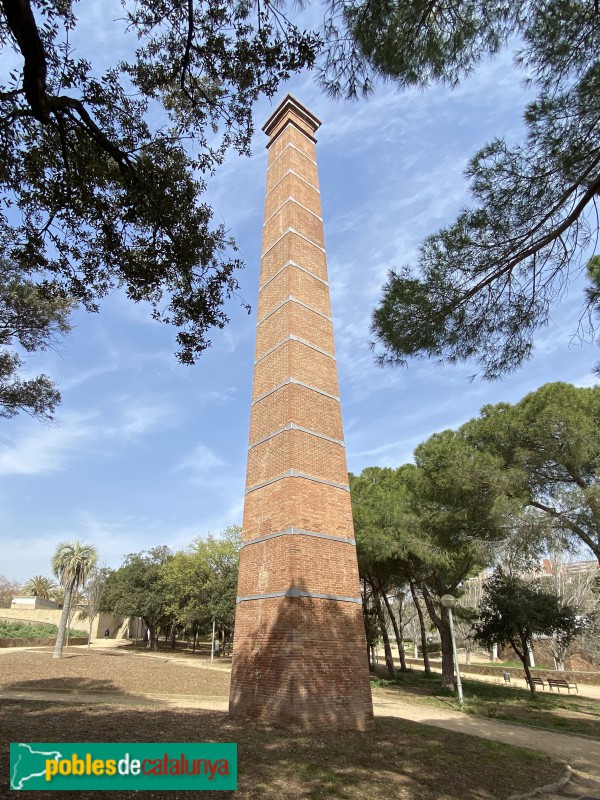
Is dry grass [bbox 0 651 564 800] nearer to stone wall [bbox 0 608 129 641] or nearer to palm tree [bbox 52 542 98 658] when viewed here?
palm tree [bbox 52 542 98 658]

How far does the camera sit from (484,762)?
7199mm

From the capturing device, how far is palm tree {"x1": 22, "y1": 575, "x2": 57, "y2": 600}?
59.1 m

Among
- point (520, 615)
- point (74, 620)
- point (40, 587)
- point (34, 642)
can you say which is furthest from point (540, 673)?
point (40, 587)

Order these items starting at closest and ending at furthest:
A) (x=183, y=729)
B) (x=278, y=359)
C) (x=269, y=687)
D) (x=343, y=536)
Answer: (x=183, y=729), (x=269, y=687), (x=343, y=536), (x=278, y=359)

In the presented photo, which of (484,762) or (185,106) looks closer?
(185,106)

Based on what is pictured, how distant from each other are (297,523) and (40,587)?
63212mm

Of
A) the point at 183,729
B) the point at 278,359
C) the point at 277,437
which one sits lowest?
the point at 183,729

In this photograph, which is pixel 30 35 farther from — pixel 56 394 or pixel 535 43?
pixel 56 394

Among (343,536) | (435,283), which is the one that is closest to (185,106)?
(435,283)

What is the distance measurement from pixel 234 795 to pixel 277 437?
6545mm

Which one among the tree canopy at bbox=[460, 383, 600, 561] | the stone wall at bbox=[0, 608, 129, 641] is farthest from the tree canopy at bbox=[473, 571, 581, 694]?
the stone wall at bbox=[0, 608, 129, 641]

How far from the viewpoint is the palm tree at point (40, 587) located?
5906cm

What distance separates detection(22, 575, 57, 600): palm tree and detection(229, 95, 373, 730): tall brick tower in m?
61.0

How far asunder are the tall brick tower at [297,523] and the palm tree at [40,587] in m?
61.0
